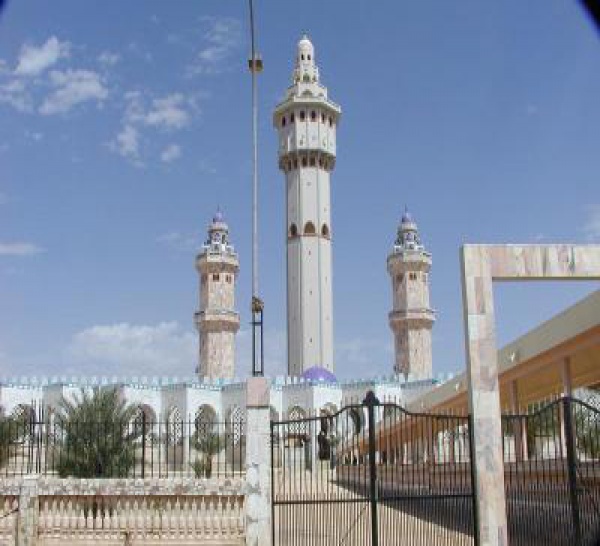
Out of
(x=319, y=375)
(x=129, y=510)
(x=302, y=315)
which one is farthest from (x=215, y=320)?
(x=129, y=510)

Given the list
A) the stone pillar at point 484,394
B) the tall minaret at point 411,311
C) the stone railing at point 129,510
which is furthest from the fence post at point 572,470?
the tall minaret at point 411,311

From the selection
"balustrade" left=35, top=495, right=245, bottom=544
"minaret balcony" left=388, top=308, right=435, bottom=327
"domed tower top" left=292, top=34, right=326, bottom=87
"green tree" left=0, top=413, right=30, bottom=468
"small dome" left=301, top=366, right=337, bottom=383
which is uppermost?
"domed tower top" left=292, top=34, right=326, bottom=87

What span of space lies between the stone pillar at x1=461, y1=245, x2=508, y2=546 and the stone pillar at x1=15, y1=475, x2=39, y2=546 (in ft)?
22.8

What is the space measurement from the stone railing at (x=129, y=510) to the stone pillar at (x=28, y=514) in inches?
0.6

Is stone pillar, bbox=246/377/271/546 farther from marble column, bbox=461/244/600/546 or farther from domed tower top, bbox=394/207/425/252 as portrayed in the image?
domed tower top, bbox=394/207/425/252

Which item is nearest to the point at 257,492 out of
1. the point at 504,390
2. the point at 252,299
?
the point at 252,299

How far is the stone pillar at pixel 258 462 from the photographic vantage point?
1291 centimetres

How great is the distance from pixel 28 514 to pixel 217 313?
51.5m

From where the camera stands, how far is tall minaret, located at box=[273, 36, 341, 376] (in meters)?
57.8

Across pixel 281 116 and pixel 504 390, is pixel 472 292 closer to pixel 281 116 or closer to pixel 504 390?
pixel 504 390

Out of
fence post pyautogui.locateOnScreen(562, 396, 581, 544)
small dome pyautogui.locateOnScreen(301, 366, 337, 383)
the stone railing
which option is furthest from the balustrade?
small dome pyautogui.locateOnScreen(301, 366, 337, 383)

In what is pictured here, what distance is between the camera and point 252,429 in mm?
13125

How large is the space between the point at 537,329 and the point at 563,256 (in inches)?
159

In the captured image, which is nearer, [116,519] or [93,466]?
[116,519]
